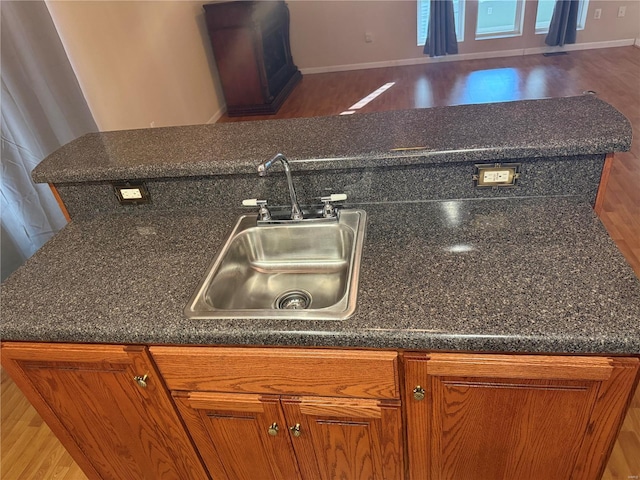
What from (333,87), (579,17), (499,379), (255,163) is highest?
(255,163)

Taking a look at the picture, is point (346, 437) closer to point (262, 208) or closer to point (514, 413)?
point (514, 413)

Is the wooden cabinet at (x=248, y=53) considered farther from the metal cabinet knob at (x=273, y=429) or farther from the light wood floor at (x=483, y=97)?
the metal cabinet knob at (x=273, y=429)

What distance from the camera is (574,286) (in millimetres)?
889

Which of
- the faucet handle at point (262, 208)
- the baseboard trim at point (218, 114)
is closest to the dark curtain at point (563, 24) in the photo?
the baseboard trim at point (218, 114)

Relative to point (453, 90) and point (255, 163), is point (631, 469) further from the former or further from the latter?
point (453, 90)

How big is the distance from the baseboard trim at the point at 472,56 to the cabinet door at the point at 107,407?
225 inches

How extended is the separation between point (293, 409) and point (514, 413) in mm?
489

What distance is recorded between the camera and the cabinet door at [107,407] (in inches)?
41.1

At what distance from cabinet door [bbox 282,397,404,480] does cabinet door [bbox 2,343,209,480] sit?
12.9 inches

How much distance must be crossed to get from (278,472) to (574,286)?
88cm

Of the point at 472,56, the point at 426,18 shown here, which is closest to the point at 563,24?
the point at 472,56

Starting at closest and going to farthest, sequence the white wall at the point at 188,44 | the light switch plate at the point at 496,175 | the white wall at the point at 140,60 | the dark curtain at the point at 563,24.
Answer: the light switch plate at the point at 496,175, the white wall at the point at 140,60, the white wall at the point at 188,44, the dark curtain at the point at 563,24

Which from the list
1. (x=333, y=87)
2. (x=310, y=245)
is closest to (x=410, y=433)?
(x=310, y=245)

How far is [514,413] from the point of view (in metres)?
0.93
